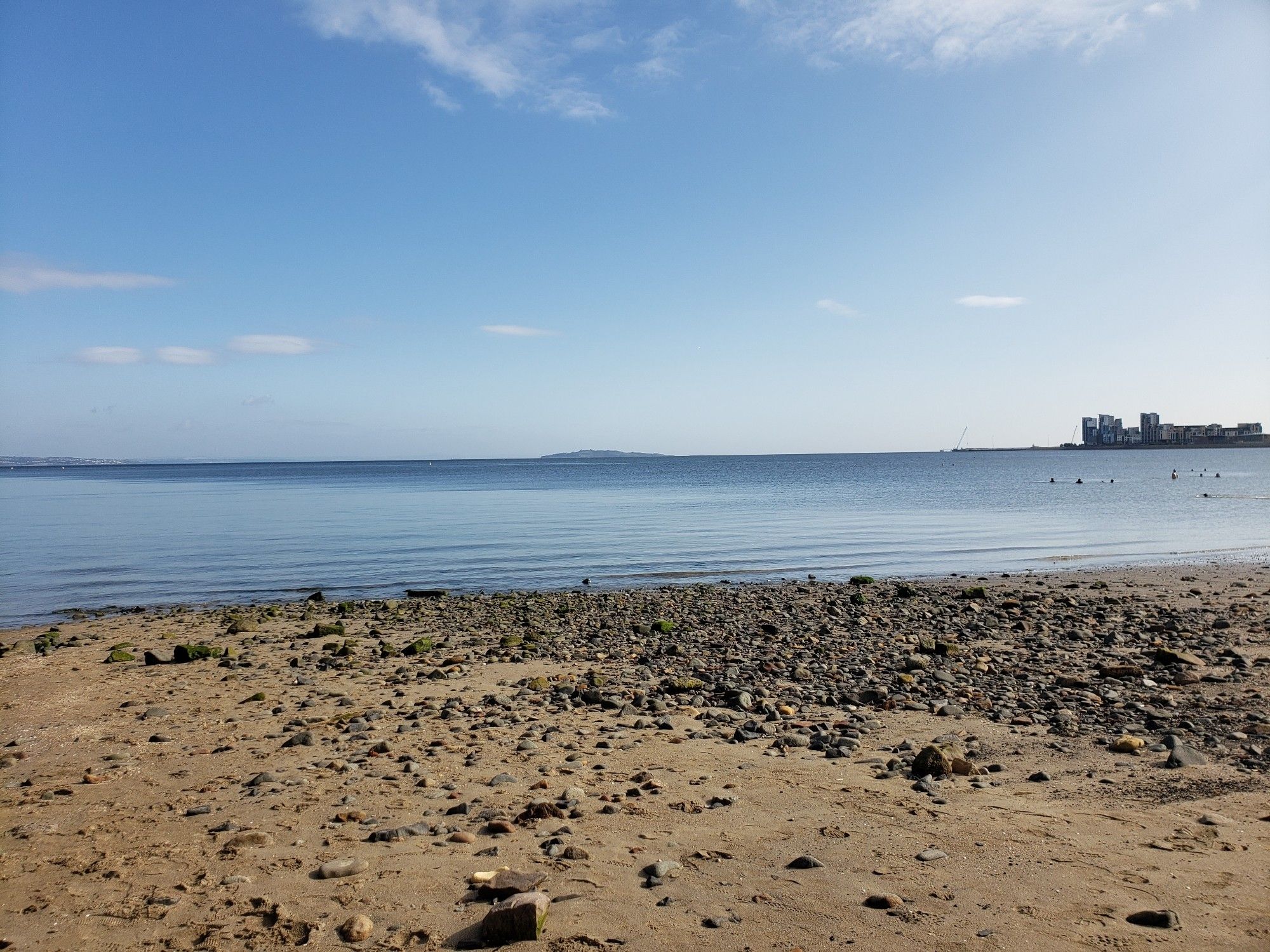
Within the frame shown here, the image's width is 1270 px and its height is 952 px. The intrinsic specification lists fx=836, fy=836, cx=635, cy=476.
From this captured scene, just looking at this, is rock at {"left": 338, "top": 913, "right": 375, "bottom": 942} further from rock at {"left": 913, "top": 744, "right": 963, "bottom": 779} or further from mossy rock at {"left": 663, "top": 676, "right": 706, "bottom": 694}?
mossy rock at {"left": 663, "top": 676, "right": 706, "bottom": 694}

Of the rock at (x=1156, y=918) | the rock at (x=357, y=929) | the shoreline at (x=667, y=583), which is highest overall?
the rock at (x=1156, y=918)

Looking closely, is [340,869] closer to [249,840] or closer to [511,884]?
[249,840]

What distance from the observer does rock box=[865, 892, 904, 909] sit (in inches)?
206

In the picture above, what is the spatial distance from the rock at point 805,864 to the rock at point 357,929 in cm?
277

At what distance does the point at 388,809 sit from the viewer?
705 cm

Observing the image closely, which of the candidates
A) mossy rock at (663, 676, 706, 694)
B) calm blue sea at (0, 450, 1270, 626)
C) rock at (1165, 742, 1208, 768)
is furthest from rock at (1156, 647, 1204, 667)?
calm blue sea at (0, 450, 1270, 626)

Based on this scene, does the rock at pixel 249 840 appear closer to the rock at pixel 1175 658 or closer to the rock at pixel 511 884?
the rock at pixel 511 884

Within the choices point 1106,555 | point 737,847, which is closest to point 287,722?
point 737,847

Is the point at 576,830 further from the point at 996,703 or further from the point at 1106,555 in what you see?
the point at 1106,555

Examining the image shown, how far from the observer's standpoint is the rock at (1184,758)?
765cm

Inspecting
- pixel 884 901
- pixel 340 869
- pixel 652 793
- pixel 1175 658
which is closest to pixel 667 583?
pixel 1175 658

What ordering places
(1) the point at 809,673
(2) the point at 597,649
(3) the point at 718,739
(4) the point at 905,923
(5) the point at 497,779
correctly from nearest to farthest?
(4) the point at 905,923
(5) the point at 497,779
(3) the point at 718,739
(1) the point at 809,673
(2) the point at 597,649

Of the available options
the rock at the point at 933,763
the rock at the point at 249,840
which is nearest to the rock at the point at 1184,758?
the rock at the point at 933,763

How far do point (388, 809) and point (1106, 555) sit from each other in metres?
29.2
